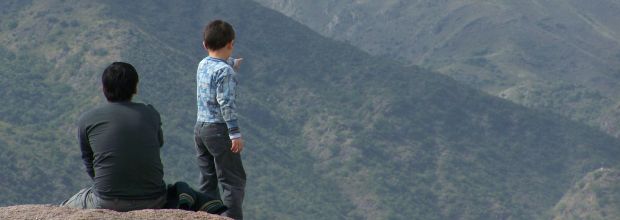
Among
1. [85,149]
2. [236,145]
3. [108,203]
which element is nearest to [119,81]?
[85,149]

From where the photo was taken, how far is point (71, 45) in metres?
151

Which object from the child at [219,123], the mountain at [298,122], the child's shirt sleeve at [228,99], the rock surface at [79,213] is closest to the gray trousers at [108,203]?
the rock surface at [79,213]

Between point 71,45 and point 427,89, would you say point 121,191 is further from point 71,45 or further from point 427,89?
point 427,89

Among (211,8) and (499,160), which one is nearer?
(499,160)

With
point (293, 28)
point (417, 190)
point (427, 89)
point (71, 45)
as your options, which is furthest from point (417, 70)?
point (71, 45)

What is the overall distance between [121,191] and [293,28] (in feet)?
601

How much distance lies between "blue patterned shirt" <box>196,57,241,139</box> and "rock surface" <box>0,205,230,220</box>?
1.46 meters

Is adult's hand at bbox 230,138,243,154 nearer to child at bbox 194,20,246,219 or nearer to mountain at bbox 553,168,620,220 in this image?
child at bbox 194,20,246,219

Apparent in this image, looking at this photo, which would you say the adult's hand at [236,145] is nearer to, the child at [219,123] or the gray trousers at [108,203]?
the child at [219,123]

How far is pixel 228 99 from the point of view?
516 inches

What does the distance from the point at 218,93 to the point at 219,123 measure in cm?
40

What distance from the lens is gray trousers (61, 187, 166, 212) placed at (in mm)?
11859

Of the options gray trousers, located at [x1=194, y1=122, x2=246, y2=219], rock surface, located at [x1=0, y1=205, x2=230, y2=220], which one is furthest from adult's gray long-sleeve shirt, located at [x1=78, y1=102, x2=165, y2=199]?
gray trousers, located at [x1=194, y1=122, x2=246, y2=219]

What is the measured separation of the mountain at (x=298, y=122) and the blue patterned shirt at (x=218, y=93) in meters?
104
